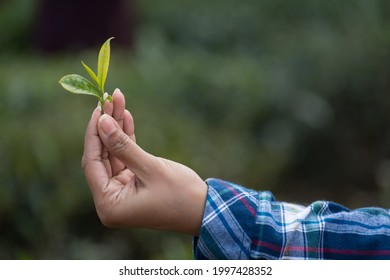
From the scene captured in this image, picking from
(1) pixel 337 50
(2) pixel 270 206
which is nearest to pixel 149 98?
(1) pixel 337 50

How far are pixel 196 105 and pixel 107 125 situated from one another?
11.4 feet

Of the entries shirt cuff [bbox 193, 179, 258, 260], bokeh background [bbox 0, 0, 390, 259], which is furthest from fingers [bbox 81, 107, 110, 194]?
bokeh background [bbox 0, 0, 390, 259]

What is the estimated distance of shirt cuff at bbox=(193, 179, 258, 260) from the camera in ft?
5.38

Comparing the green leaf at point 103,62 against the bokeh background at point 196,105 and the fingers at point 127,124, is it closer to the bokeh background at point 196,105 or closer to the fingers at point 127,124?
the fingers at point 127,124

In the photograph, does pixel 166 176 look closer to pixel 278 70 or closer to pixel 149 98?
pixel 149 98

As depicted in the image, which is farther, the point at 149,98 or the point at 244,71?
the point at 244,71

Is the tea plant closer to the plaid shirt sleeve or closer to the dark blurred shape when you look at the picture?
the plaid shirt sleeve

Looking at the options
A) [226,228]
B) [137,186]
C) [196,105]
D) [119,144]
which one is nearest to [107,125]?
[119,144]

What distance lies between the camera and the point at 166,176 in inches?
64.8

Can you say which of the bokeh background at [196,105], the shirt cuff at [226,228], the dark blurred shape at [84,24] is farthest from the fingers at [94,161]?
the dark blurred shape at [84,24]

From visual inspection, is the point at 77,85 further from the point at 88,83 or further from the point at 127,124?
the point at 127,124

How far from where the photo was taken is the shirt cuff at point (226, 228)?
5.38 ft

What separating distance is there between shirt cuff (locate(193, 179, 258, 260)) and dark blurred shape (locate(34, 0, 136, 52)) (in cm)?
475

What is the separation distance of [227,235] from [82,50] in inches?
188
